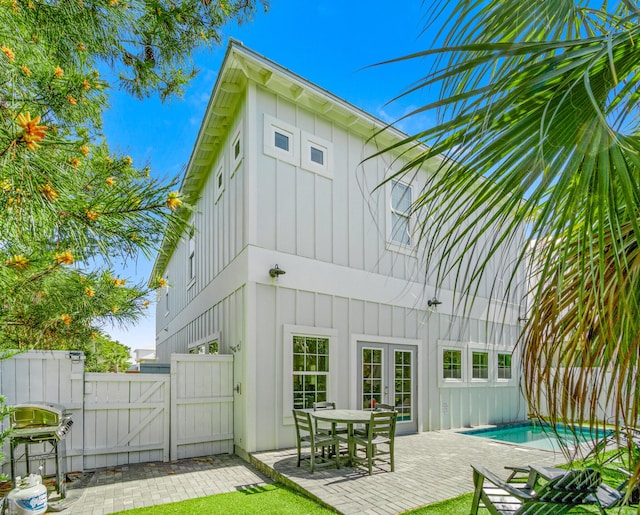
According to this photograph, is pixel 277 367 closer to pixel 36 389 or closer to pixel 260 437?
pixel 260 437

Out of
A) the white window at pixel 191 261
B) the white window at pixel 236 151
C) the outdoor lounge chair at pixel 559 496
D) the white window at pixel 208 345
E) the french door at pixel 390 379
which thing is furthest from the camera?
the white window at pixel 191 261

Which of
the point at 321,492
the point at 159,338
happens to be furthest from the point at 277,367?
the point at 159,338

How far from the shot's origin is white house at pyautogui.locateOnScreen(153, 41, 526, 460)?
7711 millimetres

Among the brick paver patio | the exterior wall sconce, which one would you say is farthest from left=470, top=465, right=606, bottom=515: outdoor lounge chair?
the exterior wall sconce

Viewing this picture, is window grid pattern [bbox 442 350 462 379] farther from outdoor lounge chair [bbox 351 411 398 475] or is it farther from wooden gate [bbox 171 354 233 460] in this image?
wooden gate [bbox 171 354 233 460]

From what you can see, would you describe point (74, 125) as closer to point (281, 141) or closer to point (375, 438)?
point (281, 141)

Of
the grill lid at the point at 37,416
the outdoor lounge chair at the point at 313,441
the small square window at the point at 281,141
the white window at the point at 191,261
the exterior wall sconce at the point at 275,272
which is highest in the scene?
the small square window at the point at 281,141

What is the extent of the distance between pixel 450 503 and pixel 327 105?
7.50 metres

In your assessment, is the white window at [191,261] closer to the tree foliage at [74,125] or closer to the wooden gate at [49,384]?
the wooden gate at [49,384]

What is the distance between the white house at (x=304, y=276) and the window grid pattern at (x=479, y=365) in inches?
11.6

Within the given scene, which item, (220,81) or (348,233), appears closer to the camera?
(220,81)

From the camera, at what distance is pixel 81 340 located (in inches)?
213

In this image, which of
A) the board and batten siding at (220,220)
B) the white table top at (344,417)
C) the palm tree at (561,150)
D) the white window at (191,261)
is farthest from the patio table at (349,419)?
the white window at (191,261)

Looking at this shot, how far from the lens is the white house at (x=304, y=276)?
7711 millimetres
